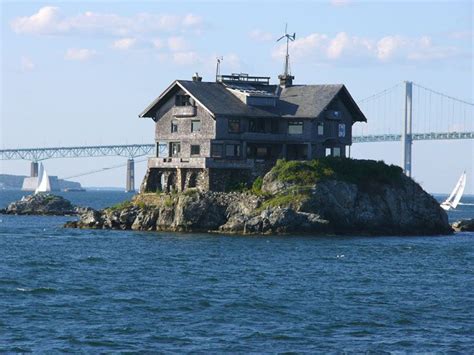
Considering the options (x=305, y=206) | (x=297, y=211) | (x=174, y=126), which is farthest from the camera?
(x=174, y=126)

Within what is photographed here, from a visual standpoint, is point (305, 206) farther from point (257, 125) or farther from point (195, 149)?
point (195, 149)

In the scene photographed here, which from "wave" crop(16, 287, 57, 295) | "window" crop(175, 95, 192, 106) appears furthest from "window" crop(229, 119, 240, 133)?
"wave" crop(16, 287, 57, 295)

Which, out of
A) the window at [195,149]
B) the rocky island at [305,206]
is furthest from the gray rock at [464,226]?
the window at [195,149]

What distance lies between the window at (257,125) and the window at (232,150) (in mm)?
1986

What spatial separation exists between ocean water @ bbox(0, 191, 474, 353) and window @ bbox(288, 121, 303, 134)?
12722mm

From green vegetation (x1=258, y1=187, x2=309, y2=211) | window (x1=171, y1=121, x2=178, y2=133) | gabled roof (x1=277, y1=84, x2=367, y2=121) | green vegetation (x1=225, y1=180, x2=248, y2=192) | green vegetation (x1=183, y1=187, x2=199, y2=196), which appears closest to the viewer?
green vegetation (x1=258, y1=187, x2=309, y2=211)

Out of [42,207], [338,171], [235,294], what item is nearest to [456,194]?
[42,207]

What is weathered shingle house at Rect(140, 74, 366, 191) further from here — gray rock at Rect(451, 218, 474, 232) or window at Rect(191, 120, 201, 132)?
gray rock at Rect(451, 218, 474, 232)

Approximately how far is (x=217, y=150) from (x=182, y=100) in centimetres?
514

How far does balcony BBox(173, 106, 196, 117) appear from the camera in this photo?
289 ft

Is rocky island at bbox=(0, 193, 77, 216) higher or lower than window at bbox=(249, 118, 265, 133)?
lower

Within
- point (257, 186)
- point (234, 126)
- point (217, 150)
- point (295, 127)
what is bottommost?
point (257, 186)

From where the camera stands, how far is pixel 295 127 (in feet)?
292

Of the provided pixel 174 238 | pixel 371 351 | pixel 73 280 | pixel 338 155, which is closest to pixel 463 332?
pixel 371 351
